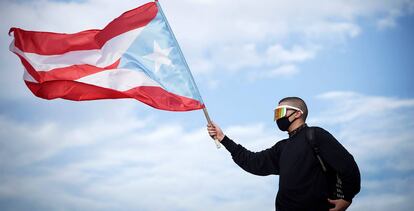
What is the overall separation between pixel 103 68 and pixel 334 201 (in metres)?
5.34

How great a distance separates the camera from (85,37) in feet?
32.4

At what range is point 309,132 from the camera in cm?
658

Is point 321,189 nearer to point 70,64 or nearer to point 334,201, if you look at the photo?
point 334,201

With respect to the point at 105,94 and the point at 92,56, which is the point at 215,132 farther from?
the point at 92,56

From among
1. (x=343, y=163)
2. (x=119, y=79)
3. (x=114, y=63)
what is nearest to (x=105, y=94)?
(x=119, y=79)

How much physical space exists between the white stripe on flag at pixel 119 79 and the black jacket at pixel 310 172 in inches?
130

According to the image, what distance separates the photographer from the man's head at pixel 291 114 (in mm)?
7273

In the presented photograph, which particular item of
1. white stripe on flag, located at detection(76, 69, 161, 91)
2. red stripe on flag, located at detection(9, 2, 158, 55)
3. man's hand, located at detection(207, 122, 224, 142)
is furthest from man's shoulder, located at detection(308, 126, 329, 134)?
red stripe on flag, located at detection(9, 2, 158, 55)

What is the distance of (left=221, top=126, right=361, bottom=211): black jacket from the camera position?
6.23m

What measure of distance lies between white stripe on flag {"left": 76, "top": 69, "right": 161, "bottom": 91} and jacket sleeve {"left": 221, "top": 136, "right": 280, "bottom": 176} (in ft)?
6.54

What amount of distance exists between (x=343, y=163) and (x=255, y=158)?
203 cm

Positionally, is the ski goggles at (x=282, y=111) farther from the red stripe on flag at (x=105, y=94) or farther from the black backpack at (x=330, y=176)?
the red stripe on flag at (x=105, y=94)

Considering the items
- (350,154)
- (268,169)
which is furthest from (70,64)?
(350,154)

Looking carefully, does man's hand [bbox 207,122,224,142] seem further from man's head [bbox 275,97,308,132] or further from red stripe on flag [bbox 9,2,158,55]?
red stripe on flag [bbox 9,2,158,55]
